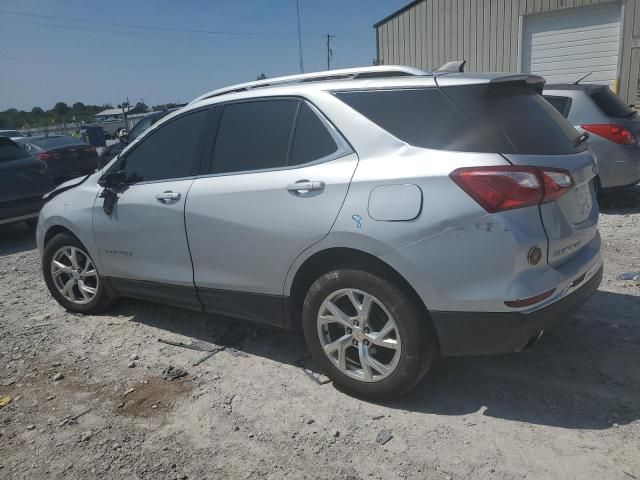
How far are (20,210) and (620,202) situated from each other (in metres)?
8.63

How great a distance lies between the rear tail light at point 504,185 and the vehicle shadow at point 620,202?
16.8 feet

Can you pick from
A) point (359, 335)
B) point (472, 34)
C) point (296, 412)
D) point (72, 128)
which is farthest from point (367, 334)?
point (72, 128)

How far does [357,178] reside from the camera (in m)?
2.84

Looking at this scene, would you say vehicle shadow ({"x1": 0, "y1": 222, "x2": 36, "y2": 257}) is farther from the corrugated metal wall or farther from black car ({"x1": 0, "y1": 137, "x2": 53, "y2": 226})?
the corrugated metal wall

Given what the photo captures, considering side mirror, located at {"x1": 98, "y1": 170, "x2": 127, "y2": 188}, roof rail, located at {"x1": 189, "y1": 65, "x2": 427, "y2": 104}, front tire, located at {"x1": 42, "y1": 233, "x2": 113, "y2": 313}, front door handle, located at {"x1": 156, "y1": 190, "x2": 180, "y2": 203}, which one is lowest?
front tire, located at {"x1": 42, "y1": 233, "x2": 113, "y2": 313}

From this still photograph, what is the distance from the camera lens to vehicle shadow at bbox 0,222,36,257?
7785 mm

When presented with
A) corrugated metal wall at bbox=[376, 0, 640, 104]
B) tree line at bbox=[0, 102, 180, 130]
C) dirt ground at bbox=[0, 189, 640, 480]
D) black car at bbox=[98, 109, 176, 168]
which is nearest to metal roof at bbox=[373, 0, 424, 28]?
corrugated metal wall at bbox=[376, 0, 640, 104]

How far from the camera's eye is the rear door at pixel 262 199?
9.87 feet

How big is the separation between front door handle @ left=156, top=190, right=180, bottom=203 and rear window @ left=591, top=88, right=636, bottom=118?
18.4 feet

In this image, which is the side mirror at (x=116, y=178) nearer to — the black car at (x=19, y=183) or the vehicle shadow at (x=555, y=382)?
the vehicle shadow at (x=555, y=382)

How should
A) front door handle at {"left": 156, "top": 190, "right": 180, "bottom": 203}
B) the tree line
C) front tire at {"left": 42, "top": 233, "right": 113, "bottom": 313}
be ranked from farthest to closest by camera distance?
the tree line, front tire at {"left": 42, "top": 233, "right": 113, "bottom": 313}, front door handle at {"left": 156, "top": 190, "right": 180, "bottom": 203}

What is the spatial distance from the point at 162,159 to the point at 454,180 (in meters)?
2.31

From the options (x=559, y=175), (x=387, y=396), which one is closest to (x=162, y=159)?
(x=387, y=396)

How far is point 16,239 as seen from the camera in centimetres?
854
